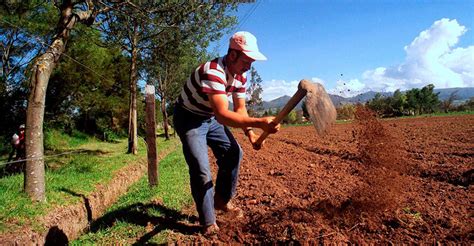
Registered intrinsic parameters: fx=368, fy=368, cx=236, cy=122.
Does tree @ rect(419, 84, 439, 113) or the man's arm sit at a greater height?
tree @ rect(419, 84, 439, 113)

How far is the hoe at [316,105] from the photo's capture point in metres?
2.83

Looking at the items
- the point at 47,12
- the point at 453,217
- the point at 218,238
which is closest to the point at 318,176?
the point at 453,217

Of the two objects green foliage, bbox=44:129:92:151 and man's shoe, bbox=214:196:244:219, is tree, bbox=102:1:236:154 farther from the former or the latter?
man's shoe, bbox=214:196:244:219

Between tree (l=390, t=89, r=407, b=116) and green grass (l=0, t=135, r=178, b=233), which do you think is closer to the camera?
green grass (l=0, t=135, r=178, b=233)

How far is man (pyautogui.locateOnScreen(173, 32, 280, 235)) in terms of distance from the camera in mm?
2947

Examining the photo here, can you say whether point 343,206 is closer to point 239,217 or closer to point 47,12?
point 239,217

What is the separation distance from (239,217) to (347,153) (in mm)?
6433

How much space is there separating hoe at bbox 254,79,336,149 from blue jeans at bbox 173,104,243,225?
2.88ft

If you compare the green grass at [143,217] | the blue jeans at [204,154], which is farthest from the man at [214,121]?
the green grass at [143,217]

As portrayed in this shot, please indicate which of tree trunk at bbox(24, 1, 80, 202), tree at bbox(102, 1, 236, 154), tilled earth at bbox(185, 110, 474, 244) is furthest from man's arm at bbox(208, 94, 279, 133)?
tree at bbox(102, 1, 236, 154)

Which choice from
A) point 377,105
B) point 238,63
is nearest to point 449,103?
point 377,105

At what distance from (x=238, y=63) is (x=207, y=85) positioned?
0.35 m

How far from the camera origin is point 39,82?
500cm

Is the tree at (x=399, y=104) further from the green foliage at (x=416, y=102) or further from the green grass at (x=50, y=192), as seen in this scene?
the green grass at (x=50, y=192)
